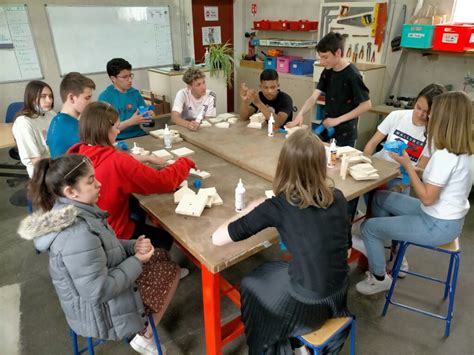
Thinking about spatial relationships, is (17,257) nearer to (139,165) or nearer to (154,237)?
(154,237)

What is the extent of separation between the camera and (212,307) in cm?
163

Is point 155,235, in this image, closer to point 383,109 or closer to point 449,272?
point 449,272

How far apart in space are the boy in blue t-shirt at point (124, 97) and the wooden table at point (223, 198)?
0.80 ft

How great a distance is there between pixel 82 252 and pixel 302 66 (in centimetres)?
468

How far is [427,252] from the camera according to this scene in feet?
9.39

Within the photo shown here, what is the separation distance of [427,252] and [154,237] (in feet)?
7.40

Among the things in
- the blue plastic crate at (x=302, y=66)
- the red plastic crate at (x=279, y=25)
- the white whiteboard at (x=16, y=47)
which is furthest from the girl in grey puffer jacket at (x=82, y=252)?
the red plastic crate at (x=279, y=25)

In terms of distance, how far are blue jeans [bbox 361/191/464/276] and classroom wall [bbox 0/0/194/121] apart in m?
4.43

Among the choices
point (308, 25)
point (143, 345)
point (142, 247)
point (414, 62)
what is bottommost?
point (143, 345)

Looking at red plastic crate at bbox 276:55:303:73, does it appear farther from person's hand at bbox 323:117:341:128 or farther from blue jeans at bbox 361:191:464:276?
blue jeans at bbox 361:191:464:276

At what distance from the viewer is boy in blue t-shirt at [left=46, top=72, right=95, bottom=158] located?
7.76ft

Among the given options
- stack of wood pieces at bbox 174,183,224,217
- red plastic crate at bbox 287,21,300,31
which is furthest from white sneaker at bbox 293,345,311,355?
red plastic crate at bbox 287,21,300,31

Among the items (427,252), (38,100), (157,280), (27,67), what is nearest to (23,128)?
(38,100)

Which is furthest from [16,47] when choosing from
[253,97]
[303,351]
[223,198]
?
[303,351]
